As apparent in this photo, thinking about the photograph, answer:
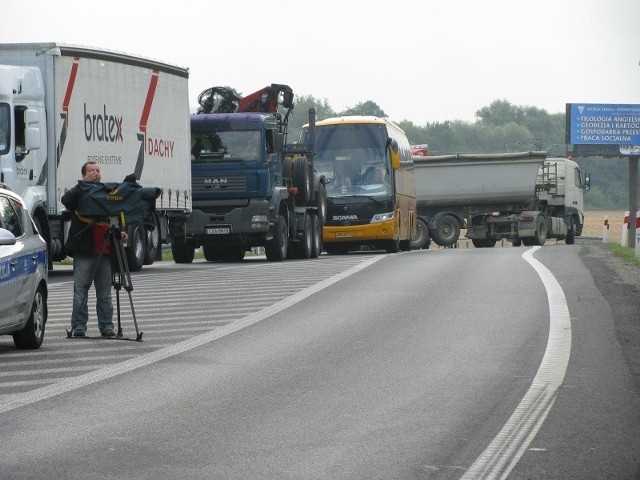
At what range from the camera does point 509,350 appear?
12852 mm

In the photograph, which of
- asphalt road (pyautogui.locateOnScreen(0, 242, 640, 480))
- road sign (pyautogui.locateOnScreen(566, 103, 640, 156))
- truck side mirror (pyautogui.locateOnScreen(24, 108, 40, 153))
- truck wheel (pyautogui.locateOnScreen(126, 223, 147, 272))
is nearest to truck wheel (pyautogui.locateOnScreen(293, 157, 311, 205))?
truck wheel (pyautogui.locateOnScreen(126, 223, 147, 272))

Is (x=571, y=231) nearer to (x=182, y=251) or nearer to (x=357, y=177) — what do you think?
(x=357, y=177)

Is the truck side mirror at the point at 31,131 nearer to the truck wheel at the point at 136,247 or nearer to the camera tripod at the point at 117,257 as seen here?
the truck wheel at the point at 136,247

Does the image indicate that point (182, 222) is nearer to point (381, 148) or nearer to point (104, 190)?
point (381, 148)

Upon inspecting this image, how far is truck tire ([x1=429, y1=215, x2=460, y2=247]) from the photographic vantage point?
5034 cm

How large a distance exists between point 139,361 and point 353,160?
26.5 m

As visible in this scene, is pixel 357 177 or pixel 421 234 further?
pixel 421 234

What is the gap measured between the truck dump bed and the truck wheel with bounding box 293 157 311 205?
16.5 metres

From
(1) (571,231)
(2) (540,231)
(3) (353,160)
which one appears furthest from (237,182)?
(1) (571,231)

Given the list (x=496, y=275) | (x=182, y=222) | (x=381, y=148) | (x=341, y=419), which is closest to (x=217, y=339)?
(x=341, y=419)

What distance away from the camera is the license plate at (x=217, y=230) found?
3156 centimetres

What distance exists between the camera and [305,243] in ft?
113

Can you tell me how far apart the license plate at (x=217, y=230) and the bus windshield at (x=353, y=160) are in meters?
7.28

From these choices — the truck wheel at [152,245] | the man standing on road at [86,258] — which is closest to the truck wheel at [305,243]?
the truck wheel at [152,245]
